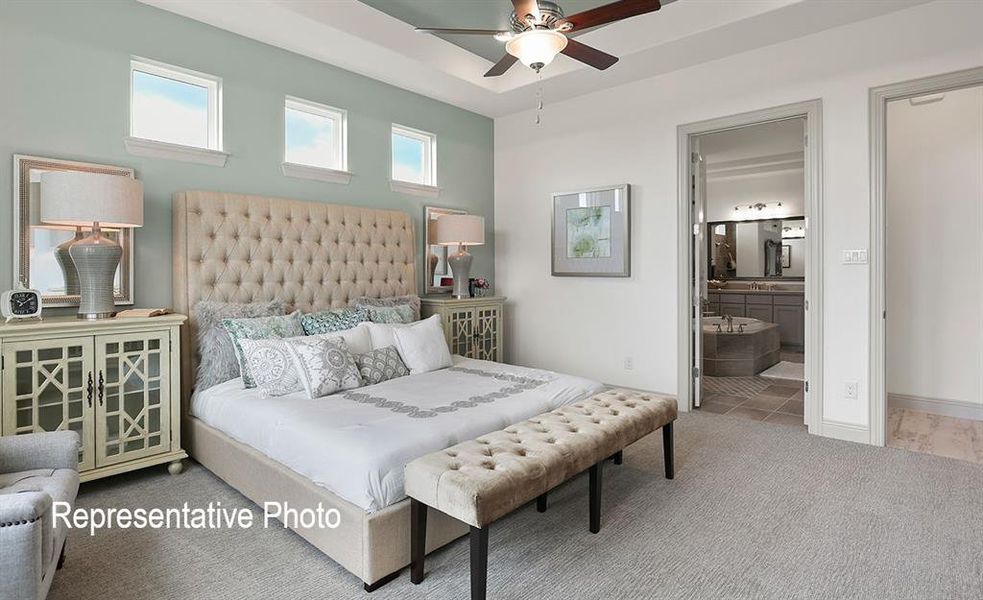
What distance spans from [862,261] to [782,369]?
304 cm

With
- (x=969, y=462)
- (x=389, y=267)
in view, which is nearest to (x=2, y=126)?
(x=389, y=267)

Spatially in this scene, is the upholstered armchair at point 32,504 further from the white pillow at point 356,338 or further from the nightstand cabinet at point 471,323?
the nightstand cabinet at point 471,323

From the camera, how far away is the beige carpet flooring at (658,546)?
2.01 metres

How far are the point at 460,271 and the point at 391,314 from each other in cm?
105

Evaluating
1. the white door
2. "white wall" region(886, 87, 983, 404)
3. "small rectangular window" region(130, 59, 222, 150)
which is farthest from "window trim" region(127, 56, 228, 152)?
"white wall" region(886, 87, 983, 404)

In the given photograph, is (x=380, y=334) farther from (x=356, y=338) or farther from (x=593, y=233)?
(x=593, y=233)

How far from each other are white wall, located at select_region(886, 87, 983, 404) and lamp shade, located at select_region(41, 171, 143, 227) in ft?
18.2

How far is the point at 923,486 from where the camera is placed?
9.53 feet

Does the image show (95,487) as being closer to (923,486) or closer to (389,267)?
(389,267)

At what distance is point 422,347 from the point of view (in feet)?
11.9

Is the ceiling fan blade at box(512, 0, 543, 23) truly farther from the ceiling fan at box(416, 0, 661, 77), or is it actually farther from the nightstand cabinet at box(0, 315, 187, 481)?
the nightstand cabinet at box(0, 315, 187, 481)

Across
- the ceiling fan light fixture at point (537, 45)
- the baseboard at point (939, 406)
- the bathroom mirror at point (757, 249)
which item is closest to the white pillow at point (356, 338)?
the ceiling fan light fixture at point (537, 45)

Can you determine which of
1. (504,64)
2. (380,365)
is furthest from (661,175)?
(380,365)

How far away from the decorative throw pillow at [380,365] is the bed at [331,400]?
90 mm
